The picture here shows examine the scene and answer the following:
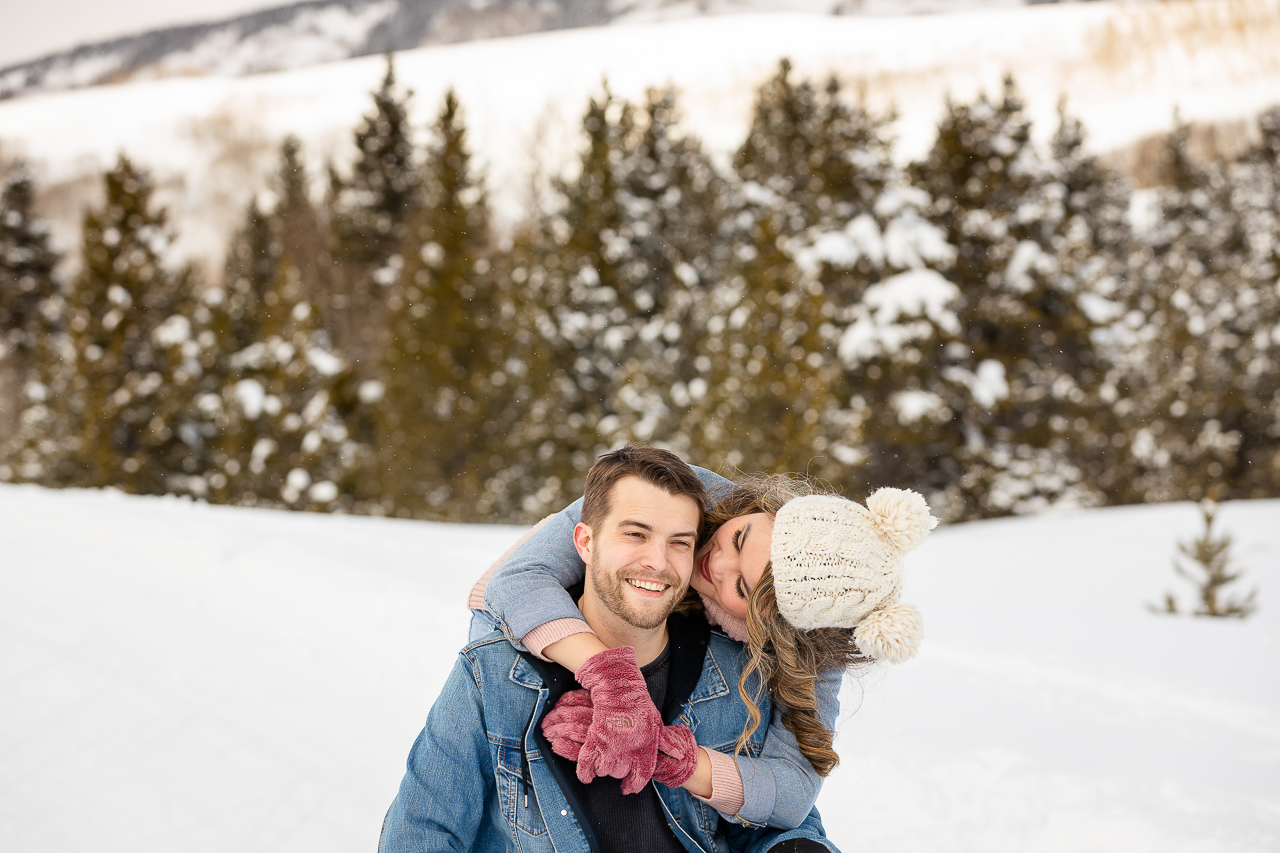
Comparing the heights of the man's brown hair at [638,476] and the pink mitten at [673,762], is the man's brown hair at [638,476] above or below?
above

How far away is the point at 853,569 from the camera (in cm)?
202

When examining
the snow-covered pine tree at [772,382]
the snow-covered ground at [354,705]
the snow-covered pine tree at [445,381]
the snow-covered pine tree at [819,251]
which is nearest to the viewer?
the snow-covered ground at [354,705]

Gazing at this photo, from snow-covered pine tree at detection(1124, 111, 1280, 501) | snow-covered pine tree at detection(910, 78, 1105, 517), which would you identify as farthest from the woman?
snow-covered pine tree at detection(1124, 111, 1280, 501)

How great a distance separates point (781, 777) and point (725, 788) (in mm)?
186

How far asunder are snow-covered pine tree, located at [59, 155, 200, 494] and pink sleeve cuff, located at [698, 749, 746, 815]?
59.1 feet

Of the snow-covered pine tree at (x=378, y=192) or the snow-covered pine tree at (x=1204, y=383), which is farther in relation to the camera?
the snow-covered pine tree at (x=378, y=192)

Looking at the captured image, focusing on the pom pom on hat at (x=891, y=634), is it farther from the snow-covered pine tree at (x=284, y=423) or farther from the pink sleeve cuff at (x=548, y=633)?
the snow-covered pine tree at (x=284, y=423)

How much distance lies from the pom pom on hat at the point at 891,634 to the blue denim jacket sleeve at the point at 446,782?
95 centimetres

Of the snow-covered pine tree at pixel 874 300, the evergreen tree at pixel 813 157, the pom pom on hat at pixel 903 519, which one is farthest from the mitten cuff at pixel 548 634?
the evergreen tree at pixel 813 157

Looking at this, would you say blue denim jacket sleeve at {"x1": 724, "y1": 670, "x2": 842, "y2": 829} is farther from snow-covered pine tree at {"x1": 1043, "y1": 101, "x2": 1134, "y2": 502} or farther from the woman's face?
snow-covered pine tree at {"x1": 1043, "y1": 101, "x2": 1134, "y2": 502}

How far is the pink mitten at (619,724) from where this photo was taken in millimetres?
1871

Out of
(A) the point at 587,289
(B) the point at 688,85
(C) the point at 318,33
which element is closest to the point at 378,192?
(C) the point at 318,33

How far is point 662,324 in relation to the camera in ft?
55.2

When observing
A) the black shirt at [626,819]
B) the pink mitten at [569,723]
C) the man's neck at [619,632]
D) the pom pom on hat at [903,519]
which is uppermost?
the pom pom on hat at [903,519]
